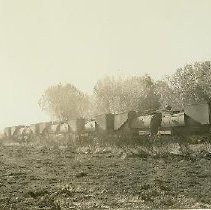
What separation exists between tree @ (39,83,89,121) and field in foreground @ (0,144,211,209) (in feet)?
207

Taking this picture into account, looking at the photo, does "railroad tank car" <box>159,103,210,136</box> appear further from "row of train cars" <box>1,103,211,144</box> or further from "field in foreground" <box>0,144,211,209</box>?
"field in foreground" <box>0,144,211,209</box>

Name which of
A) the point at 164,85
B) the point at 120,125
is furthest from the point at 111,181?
the point at 164,85

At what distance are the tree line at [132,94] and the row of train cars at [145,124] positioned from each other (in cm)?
2443

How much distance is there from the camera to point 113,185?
11.1m

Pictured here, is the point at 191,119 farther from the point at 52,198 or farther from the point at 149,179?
the point at 52,198

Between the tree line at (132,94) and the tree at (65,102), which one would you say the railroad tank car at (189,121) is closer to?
the tree line at (132,94)

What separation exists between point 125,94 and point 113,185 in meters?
61.4

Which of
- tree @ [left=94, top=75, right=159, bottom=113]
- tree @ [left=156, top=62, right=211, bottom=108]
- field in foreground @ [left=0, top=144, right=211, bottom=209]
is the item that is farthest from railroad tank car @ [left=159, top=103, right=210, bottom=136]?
tree @ [left=94, top=75, right=159, bottom=113]

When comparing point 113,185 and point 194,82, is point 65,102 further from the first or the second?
point 113,185

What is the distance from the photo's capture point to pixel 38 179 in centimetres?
1267

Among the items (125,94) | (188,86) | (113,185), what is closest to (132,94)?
(125,94)

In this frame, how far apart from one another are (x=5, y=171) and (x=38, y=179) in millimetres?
2979

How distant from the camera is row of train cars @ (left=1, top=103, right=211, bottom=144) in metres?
19.0

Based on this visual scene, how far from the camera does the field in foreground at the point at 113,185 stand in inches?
348
